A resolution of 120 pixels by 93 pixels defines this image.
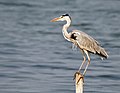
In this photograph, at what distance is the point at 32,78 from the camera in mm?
19141

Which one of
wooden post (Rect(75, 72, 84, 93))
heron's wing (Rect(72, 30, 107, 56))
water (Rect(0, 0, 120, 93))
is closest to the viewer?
wooden post (Rect(75, 72, 84, 93))

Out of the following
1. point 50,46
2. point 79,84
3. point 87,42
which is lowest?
point 79,84

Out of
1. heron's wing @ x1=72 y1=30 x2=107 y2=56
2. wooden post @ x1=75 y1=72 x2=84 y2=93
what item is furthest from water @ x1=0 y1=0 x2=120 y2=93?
wooden post @ x1=75 y1=72 x2=84 y2=93

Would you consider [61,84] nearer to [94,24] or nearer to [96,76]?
[96,76]

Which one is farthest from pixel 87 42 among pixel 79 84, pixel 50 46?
pixel 50 46

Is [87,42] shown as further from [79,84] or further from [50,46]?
[50,46]

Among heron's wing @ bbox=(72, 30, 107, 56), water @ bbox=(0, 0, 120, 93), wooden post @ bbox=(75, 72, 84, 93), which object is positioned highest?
water @ bbox=(0, 0, 120, 93)

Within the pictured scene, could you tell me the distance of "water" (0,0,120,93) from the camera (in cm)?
1852

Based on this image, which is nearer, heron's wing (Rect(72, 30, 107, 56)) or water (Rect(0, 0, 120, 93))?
heron's wing (Rect(72, 30, 107, 56))

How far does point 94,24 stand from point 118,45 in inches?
231

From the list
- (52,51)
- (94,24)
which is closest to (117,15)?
(94,24)

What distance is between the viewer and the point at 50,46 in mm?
25500

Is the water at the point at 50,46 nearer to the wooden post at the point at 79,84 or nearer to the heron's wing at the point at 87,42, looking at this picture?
the heron's wing at the point at 87,42

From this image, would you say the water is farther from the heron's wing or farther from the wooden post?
the wooden post
